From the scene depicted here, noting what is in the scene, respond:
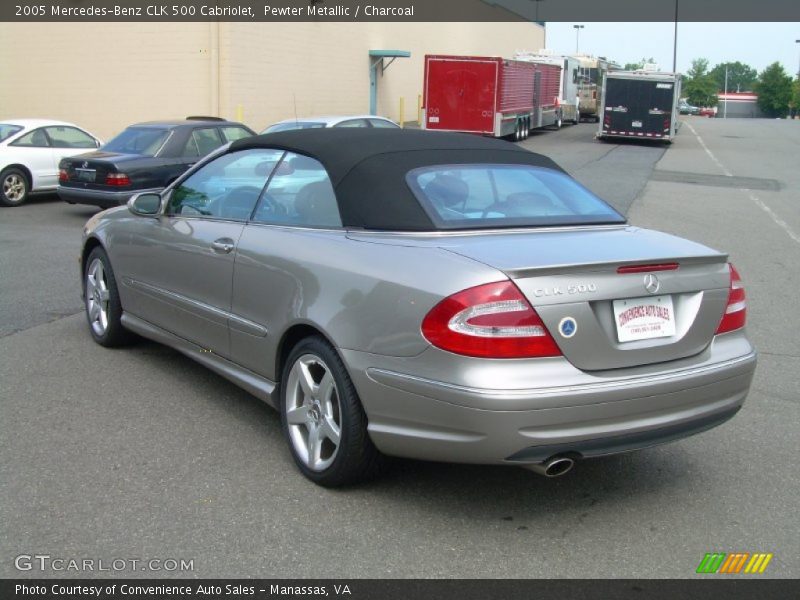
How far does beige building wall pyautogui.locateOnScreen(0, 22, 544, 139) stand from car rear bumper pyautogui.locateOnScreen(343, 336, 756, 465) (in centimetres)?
2123

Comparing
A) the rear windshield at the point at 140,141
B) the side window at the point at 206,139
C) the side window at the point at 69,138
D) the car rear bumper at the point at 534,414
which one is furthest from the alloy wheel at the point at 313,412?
the side window at the point at 69,138

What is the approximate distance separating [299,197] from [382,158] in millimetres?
509

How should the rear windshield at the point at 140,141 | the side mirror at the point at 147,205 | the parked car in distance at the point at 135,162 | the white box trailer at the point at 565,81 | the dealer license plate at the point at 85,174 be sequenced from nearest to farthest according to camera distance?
the side mirror at the point at 147,205, the parked car in distance at the point at 135,162, the dealer license plate at the point at 85,174, the rear windshield at the point at 140,141, the white box trailer at the point at 565,81

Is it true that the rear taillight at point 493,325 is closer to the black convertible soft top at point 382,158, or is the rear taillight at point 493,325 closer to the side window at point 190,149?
the black convertible soft top at point 382,158

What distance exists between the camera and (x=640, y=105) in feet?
114

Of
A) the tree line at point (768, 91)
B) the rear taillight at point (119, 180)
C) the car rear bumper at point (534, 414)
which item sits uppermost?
the tree line at point (768, 91)

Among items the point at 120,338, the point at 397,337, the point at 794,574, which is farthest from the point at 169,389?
the point at 794,574

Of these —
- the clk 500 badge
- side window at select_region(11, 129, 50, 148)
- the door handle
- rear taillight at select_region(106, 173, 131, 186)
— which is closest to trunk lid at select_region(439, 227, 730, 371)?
the clk 500 badge

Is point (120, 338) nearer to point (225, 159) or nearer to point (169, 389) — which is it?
point (169, 389)

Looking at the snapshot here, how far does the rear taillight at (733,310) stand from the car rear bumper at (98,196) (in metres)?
10.1

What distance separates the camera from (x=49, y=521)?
12.8ft

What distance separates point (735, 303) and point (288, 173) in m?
2.35

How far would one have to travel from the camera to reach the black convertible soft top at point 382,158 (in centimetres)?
434
